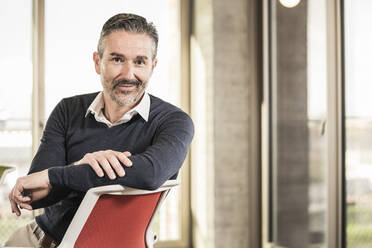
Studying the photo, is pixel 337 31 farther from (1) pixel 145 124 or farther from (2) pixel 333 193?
(1) pixel 145 124

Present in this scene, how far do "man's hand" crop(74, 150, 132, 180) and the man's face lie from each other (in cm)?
31

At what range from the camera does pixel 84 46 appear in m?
3.94

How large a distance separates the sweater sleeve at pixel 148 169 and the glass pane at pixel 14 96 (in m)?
2.38

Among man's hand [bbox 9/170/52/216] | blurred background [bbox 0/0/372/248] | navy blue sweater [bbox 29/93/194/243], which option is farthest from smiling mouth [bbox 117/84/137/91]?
blurred background [bbox 0/0/372/248]

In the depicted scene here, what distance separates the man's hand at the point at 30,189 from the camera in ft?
4.76

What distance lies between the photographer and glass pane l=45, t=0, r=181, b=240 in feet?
12.7

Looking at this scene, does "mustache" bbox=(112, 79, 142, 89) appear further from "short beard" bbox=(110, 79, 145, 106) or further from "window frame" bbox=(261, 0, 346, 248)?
"window frame" bbox=(261, 0, 346, 248)

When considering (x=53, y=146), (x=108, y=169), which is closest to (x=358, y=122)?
(x=53, y=146)

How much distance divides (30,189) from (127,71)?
0.49 m

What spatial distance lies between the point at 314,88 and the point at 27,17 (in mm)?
2132

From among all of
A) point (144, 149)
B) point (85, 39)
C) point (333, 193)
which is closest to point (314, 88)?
point (333, 193)

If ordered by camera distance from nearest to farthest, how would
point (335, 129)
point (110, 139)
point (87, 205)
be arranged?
point (87, 205)
point (110, 139)
point (335, 129)

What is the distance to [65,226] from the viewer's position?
1.67 meters

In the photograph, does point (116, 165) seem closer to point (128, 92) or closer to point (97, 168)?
point (97, 168)
